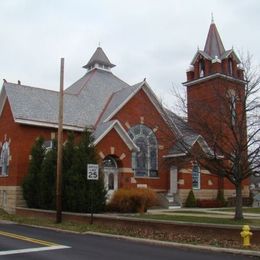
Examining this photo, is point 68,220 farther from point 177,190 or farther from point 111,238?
point 177,190

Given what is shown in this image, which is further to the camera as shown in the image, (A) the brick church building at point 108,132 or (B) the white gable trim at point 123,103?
(B) the white gable trim at point 123,103

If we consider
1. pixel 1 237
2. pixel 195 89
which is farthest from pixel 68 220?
pixel 195 89

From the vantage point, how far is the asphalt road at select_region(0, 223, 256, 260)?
484 inches

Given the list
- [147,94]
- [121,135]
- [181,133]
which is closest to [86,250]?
[181,133]

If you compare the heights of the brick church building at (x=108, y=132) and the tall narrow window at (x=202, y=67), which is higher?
the tall narrow window at (x=202, y=67)

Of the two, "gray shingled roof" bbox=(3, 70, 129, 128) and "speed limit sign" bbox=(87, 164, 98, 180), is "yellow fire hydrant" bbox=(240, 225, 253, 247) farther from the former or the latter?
"gray shingled roof" bbox=(3, 70, 129, 128)

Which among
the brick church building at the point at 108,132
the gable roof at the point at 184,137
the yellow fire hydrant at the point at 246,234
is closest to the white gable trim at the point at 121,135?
the brick church building at the point at 108,132

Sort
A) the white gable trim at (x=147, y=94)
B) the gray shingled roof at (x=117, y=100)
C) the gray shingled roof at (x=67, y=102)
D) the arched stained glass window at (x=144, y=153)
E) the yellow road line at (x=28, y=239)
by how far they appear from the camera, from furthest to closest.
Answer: the gray shingled roof at (x=117, y=100) < the arched stained glass window at (x=144, y=153) < the white gable trim at (x=147, y=94) < the gray shingled roof at (x=67, y=102) < the yellow road line at (x=28, y=239)

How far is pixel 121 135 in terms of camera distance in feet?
105

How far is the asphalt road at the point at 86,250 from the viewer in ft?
40.4

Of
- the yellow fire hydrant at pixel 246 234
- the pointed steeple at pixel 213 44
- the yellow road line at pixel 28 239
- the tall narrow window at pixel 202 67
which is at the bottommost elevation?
the yellow road line at pixel 28 239

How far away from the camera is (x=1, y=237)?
16.9m

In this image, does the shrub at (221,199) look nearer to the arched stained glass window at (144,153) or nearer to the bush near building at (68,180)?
the arched stained glass window at (144,153)

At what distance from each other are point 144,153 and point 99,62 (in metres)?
11.4
